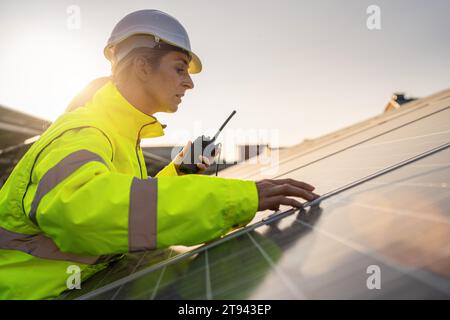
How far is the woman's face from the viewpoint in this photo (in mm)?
2393

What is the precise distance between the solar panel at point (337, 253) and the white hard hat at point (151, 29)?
1421mm

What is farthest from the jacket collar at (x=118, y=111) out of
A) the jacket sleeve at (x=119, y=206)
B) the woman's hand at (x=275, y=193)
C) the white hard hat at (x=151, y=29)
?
the woman's hand at (x=275, y=193)

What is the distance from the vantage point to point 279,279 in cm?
95

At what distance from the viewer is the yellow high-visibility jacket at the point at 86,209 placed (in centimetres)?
136

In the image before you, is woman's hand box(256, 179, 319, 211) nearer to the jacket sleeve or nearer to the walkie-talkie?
the jacket sleeve

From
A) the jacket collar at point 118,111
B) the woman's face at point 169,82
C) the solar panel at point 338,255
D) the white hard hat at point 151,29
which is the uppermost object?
the white hard hat at point 151,29

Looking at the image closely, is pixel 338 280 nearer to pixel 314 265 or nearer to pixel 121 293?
pixel 314 265

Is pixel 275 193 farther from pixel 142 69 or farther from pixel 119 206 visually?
pixel 142 69

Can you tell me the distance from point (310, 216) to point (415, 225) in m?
0.53

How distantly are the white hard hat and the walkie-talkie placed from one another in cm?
80

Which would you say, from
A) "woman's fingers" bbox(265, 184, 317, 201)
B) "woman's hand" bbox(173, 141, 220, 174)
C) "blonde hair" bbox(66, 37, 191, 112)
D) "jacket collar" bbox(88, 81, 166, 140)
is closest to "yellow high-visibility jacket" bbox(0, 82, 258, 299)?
"woman's fingers" bbox(265, 184, 317, 201)

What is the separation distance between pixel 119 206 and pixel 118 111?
941 millimetres

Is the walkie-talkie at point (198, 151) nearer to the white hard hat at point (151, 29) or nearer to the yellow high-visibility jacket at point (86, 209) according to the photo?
the white hard hat at point (151, 29)
